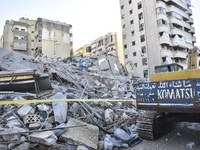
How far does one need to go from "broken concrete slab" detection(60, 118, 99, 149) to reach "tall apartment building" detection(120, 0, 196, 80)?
2645 centimetres

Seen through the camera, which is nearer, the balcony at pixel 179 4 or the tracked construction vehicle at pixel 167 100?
the tracked construction vehicle at pixel 167 100

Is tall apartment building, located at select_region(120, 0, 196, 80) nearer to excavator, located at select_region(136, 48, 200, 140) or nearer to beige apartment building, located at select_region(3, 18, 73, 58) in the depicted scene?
beige apartment building, located at select_region(3, 18, 73, 58)

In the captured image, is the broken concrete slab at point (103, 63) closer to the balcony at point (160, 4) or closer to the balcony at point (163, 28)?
the balcony at point (163, 28)

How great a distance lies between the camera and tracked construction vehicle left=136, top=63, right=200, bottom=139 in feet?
11.7

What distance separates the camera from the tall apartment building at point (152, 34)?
3133cm

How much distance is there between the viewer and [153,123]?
14.7 feet

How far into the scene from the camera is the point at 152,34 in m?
31.4

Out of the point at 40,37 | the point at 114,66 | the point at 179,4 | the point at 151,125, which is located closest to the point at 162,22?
the point at 179,4

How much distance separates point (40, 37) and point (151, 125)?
132 ft

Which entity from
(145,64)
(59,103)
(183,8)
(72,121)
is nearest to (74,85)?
(59,103)

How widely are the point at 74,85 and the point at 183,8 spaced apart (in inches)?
1641

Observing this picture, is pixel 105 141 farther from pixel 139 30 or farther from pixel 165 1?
pixel 165 1

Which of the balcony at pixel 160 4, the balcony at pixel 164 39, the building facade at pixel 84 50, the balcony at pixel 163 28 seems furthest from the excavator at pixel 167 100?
the building facade at pixel 84 50

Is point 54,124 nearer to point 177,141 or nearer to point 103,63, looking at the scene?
point 177,141
